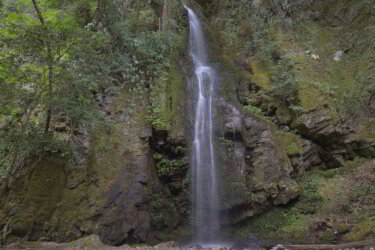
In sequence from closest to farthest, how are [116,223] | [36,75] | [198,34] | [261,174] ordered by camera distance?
1. [36,75]
2. [116,223]
3. [261,174]
4. [198,34]

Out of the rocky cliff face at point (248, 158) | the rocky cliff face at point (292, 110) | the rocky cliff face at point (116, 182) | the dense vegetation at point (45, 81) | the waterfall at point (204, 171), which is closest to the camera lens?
the dense vegetation at point (45, 81)

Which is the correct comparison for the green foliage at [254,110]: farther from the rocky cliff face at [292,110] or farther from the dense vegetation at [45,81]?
the dense vegetation at [45,81]

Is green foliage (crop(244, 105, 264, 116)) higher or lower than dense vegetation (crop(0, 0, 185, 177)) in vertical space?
higher

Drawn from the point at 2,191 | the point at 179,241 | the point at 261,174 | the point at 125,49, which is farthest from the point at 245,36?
the point at 2,191

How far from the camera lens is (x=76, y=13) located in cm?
1116

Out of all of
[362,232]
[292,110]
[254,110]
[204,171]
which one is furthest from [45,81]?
[362,232]

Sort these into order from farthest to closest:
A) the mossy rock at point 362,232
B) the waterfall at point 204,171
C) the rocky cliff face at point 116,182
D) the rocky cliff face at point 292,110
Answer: the rocky cliff face at point 292,110, the waterfall at point 204,171, the rocky cliff face at point 116,182, the mossy rock at point 362,232

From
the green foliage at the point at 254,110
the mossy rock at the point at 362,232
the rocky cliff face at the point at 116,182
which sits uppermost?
the green foliage at the point at 254,110

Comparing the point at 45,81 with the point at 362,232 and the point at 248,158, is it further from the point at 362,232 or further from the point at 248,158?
the point at 362,232

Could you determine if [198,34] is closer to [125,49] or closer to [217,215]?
[125,49]

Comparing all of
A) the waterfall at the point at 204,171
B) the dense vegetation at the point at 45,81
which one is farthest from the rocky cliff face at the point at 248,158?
the dense vegetation at the point at 45,81

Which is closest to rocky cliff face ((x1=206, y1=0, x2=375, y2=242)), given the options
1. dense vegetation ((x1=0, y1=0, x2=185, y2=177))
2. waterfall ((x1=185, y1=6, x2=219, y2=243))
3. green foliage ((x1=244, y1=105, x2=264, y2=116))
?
green foliage ((x1=244, y1=105, x2=264, y2=116))

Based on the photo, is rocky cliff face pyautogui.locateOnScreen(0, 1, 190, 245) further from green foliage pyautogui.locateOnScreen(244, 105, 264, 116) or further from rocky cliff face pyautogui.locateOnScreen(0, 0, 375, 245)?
green foliage pyautogui.locateOnScreen(244, 105, 264, 116)

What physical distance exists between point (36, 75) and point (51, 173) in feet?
8.82
